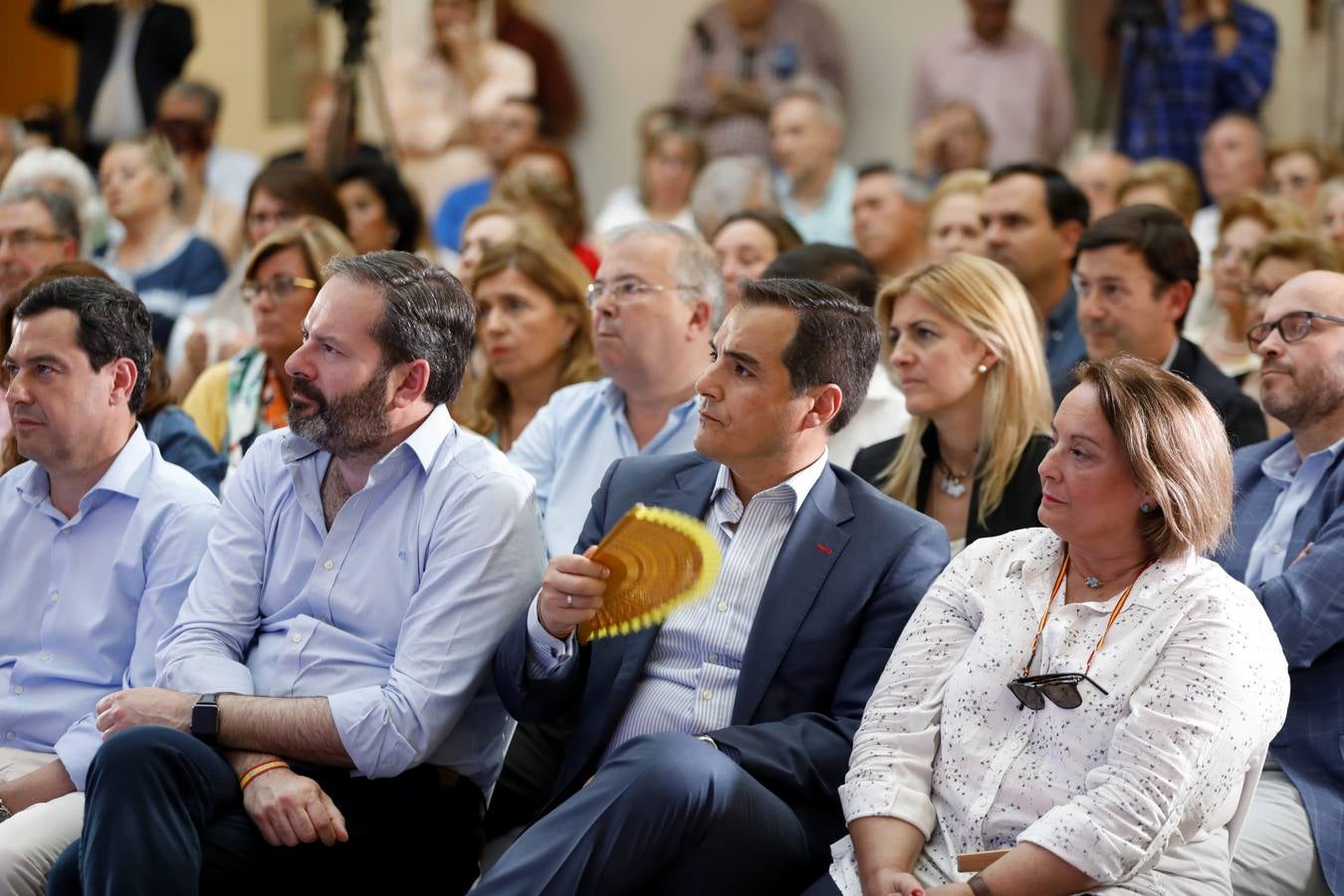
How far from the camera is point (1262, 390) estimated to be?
2986 mm

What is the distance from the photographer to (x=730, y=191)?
18.6ft

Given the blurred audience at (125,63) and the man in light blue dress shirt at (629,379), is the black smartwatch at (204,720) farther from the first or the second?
the blurred audience at (125,63)

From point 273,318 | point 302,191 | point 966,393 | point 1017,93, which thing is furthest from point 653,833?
point 1017,93

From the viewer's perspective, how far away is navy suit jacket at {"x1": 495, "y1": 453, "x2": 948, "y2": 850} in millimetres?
2525

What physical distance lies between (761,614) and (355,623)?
0.66m

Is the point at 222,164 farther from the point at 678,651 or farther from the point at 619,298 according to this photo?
the point at 678,651

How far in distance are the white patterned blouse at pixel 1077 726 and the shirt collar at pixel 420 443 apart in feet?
2.68

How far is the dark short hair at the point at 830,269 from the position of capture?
392 cm

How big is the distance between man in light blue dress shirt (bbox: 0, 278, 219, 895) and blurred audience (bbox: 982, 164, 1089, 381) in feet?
7.89

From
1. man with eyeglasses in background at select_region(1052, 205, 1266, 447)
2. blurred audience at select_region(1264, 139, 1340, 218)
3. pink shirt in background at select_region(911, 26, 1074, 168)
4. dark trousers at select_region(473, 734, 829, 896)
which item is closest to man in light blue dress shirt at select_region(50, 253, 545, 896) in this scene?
dark trousers at select_region(473, 734, 829, 896)

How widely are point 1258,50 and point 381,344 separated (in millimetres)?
4991

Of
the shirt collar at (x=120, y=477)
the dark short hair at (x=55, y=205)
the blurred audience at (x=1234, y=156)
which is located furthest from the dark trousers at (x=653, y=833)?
the blurred audience at (x=1234, y=156)

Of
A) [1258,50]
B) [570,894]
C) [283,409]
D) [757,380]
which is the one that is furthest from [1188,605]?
[1258,50]

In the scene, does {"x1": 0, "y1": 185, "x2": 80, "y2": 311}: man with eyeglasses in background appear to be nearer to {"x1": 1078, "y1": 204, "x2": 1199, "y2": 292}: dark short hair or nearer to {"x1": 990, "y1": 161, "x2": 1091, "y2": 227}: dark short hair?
{"x1": 990, "y1": 161, "x2": 1091, "y2": 227}: dark short hair
